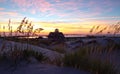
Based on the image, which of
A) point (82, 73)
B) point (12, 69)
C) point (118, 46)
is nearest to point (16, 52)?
point (12, 69)

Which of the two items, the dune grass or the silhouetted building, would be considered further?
the silhouetted building

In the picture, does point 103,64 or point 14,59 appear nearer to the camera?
point 103,64

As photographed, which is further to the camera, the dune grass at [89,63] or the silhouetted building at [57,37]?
the silhouetted building at [57,37]

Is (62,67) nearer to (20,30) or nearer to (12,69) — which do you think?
(12,69)

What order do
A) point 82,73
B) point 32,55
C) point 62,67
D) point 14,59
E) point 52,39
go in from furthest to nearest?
point 52,39 < point 32,55 < point 14,59 < point 62,67 < point 82,73

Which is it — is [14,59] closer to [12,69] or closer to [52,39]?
[12,69]

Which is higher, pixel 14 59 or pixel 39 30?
pixel 39 30

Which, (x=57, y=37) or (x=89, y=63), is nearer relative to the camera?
(x=89, y=63)

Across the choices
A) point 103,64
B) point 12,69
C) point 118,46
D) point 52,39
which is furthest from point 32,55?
point 52,39

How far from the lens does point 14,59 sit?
666cm

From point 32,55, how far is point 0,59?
0.83 metres

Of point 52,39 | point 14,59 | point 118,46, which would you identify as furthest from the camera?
point 52,39

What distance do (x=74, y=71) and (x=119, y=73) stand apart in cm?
102

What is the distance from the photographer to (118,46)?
1275 centimetres
